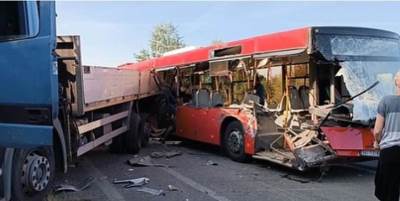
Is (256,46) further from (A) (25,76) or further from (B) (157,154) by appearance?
(A) (25,76)

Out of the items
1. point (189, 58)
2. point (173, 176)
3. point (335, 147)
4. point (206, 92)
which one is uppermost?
point (189, 58)

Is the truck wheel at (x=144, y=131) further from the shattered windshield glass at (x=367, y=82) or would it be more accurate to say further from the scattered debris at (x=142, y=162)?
the shattered windshield glass at (x=367, y=82)

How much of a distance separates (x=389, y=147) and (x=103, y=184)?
467 centimetres

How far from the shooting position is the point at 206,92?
13.4 m

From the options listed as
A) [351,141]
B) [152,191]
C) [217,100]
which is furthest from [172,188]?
[217,100]

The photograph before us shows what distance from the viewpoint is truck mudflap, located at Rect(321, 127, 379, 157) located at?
880cm

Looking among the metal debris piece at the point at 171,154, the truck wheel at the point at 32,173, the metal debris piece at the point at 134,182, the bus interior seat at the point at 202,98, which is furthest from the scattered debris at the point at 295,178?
the truck wheel at the point at 32,173

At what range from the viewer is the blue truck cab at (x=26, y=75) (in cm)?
467

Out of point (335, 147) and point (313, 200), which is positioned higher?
point (335, 147)

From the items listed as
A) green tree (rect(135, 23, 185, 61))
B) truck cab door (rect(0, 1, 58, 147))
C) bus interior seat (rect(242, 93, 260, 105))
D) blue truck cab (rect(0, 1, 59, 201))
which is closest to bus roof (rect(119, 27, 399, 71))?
bus interior seat (rect(242, 93, 260, 105))

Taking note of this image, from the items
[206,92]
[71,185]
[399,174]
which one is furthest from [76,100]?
[206,92]

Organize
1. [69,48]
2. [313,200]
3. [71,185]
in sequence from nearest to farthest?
[313,200], [69,48], [71,185]

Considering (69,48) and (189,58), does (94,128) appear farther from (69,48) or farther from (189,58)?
(189,58)

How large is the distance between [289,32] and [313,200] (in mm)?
3338
